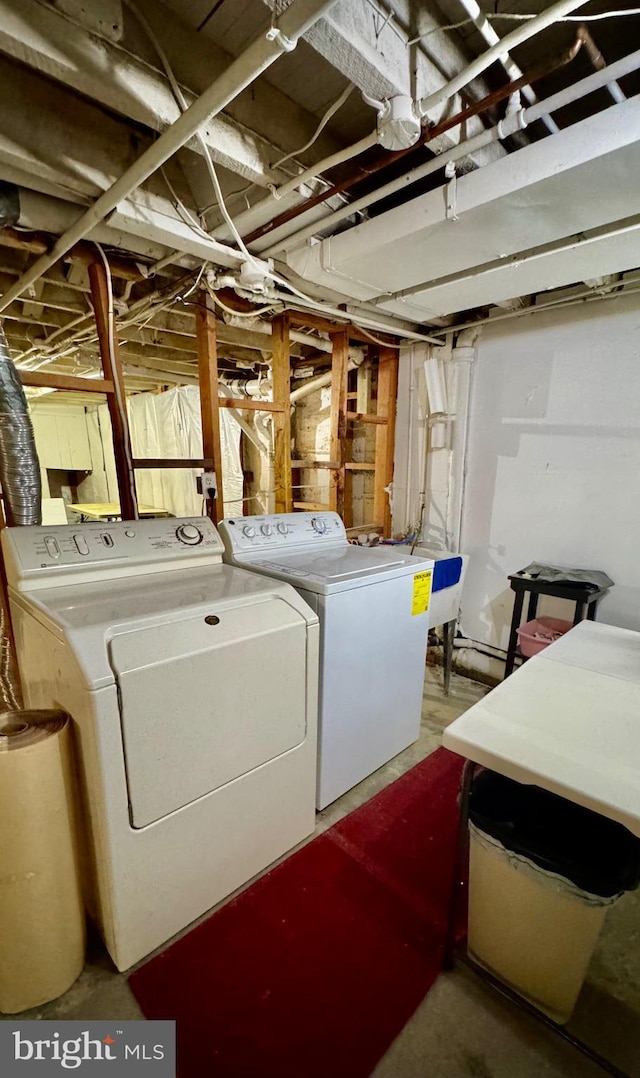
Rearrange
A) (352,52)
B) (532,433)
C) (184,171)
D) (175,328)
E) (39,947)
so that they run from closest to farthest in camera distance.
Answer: (352,52), (39,947), (184,171), (532,433), (175,328)

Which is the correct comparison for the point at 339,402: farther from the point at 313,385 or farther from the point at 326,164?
the point at 326,164

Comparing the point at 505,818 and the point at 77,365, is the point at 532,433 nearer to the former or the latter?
the point at 505,818

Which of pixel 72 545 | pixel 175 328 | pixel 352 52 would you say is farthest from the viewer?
pixel 175 328

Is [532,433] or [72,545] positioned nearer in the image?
[72,545]

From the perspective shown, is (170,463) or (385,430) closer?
(170,463)

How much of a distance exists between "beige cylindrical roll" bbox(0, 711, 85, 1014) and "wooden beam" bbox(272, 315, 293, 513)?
189 centimetres

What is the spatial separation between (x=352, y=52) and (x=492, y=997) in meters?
2.56

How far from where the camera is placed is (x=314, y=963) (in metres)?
1.32

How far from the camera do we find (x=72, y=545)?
1567 mm

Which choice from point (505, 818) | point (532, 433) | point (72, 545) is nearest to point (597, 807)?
point (505, 818)

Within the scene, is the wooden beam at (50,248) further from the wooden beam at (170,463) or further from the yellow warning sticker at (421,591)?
the yellow warning sticker at (421,591)

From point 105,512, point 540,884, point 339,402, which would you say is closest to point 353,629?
point 540,884

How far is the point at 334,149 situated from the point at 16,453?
169 cm

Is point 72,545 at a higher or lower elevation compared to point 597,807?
higher
